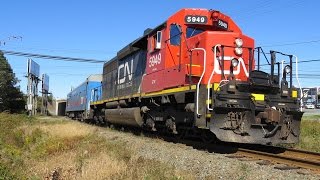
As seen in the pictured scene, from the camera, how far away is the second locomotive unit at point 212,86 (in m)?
9.65

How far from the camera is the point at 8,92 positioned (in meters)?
59.3

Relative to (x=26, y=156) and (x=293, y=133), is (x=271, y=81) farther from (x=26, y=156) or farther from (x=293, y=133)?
(x=26, y=156)

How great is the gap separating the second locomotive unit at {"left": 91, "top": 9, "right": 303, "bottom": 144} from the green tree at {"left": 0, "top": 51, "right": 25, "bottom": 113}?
149ft

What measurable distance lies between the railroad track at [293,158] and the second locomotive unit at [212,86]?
353 millimetres

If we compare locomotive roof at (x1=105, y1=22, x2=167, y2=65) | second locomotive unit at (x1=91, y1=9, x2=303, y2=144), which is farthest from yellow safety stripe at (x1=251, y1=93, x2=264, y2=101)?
locomotive roof at (x1=105, y1=22, x2=167, y2=65)

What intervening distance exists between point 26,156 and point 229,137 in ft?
16.9

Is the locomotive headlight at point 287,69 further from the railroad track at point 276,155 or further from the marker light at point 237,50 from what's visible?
the railroad track at point 276,155

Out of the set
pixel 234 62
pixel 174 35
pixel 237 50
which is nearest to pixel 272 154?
pixel 234 62

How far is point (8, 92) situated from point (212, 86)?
54623 mm

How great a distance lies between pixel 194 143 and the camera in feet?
38.2

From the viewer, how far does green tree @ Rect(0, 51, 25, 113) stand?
57188 mm

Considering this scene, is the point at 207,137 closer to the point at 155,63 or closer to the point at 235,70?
the point at 235,70

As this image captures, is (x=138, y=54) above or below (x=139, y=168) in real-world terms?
above

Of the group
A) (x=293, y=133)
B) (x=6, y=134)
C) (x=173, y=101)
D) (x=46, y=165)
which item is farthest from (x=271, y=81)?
(x=6, y=134)
